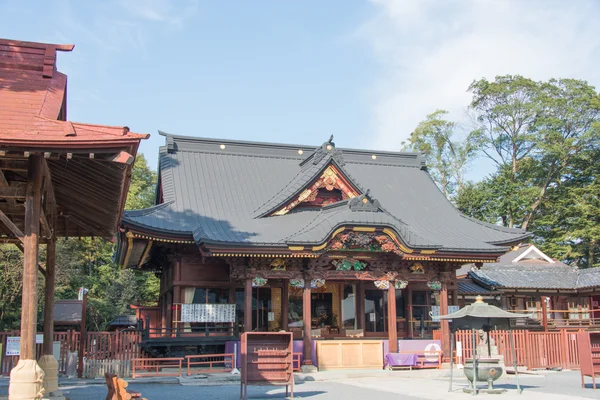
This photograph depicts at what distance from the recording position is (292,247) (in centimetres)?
2134

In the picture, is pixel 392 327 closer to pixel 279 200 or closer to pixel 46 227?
pixel 279 200

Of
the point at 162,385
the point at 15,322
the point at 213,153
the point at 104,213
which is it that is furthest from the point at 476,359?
the point at 15,322

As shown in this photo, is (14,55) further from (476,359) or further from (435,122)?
(435,122)

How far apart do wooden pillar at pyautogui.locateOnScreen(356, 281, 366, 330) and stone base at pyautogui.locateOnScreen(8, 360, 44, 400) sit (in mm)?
18769

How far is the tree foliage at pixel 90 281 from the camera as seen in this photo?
1332 inches

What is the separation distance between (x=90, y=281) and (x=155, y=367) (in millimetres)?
28756

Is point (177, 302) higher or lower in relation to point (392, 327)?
higher

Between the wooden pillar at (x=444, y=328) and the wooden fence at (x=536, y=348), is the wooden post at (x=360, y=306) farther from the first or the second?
the wooden fence at (x=536, y=348)

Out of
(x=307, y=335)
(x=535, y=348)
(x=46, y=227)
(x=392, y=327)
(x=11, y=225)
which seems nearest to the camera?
(x=11, y=225)

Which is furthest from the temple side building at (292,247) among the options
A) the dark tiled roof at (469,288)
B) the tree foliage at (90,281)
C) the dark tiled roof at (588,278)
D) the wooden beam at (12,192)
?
the wooden beam at (12,192)

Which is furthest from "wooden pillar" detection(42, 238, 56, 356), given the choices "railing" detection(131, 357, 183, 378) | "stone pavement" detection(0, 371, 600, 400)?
"railing" detection(131, 357, 183, 378)

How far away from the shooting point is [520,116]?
5253 centimetres

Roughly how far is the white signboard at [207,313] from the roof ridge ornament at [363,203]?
5853 mm

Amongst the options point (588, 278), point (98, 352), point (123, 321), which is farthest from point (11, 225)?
point (588, 278)
